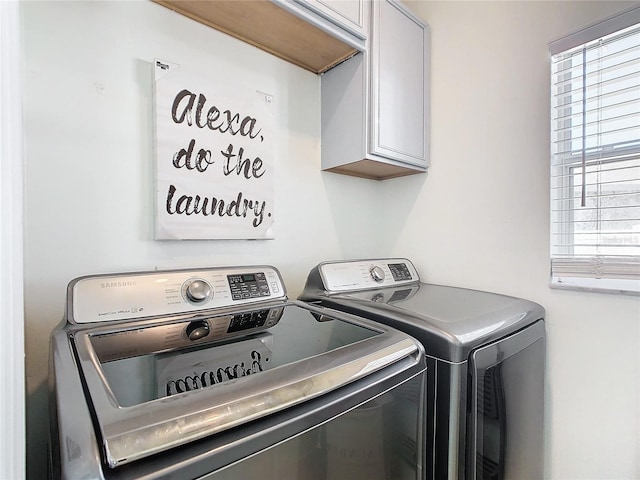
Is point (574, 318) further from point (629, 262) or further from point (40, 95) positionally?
point (40, 95)

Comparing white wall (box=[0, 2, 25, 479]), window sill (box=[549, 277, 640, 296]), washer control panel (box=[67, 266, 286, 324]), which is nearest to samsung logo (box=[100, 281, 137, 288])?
washer control panel (box=[67, 266, 286, 324])

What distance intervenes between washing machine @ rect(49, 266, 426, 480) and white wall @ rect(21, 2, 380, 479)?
0.60ft

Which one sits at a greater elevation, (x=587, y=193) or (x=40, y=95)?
(x=40, y=95)

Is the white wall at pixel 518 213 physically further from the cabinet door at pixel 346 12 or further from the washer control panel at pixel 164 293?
the washer control panel at pixel 164 293

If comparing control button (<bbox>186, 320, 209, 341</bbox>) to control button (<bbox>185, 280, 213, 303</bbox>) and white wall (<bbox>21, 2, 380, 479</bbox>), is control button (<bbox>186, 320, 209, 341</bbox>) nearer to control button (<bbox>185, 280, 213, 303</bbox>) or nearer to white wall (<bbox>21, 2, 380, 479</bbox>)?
control button (<bbox>185, 280, 213, 303</bbox>)

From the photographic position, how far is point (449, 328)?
83 centimetres

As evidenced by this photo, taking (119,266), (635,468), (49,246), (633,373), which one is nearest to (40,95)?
(49,246)

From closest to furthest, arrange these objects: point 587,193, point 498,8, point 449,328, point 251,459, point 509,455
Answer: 1. point 251,459
2. point 449,328
3. point 509,455
4. point 587,193
5. point 498,8

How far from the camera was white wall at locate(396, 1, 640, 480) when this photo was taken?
103 cm

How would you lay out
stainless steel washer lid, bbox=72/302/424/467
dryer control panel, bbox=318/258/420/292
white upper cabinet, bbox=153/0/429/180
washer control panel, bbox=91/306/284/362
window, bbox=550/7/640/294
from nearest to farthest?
stainless steel washer lid, bbox=72/302/424/467 < washer control panel, bbox=91/306/284/362 < window, bbox=550/7/640/294 < white upper cabinet, bbox=153/0/429/180 < dryer control panel, bbox=318/258/420/292

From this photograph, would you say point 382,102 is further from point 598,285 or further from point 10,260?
point 10,260

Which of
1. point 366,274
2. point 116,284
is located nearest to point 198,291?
point 116,284

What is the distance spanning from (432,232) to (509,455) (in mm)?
914

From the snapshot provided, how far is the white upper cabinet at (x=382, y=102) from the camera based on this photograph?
1299 millimetres
